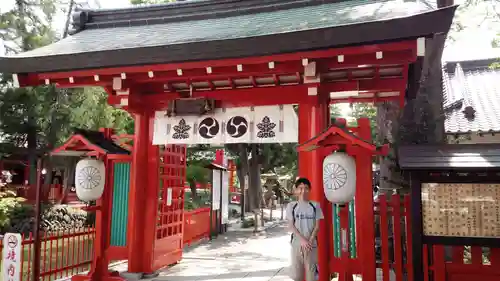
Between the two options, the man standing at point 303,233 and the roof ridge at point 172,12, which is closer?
the man standing at point 303,233

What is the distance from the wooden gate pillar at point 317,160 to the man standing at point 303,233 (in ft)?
3.53

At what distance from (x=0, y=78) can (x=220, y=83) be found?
15107 mm

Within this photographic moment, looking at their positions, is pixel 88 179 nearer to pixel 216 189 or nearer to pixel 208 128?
pixel 208 128

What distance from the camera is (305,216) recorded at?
5105 millimetres

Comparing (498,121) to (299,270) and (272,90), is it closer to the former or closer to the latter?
(272,90)

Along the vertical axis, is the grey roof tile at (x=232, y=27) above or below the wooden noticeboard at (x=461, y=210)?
above

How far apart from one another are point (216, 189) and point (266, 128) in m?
7.24

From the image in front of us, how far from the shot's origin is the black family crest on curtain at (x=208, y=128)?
7.37m

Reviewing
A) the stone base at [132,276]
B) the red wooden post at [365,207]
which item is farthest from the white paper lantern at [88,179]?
the red wooden post at [365,207]

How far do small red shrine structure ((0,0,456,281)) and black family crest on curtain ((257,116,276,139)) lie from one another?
345 mm

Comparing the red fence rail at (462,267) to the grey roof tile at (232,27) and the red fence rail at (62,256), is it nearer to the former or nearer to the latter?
the grey roof tile at (232,27)

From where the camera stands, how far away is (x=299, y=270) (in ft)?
16.8

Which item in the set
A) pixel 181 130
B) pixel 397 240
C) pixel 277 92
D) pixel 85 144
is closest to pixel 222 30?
pixel 277 92

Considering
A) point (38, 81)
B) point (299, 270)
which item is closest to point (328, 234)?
point (299, 270)
